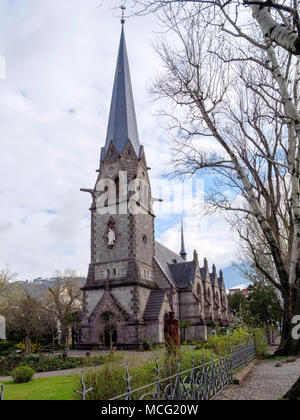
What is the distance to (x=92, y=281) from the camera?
102 ft

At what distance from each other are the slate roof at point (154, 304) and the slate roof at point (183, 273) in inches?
292

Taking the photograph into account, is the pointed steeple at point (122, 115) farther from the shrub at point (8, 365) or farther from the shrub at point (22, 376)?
the shrub at point (22, 376)

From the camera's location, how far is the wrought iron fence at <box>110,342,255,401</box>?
6.02m

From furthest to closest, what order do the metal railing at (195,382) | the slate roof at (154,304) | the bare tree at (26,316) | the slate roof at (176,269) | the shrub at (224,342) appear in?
the slate roof at (176,269), the slate roof at (154,304), the bare tree at (26,316), the shrub at (224,342), the metal railing at (195,382)

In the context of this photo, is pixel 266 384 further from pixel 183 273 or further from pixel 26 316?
pixel 183 273

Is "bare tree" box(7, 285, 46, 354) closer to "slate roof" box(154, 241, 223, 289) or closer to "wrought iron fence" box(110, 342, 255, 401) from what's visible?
"slate roof" box(154, 241, 223, 289)

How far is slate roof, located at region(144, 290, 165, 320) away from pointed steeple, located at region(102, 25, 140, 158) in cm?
1334

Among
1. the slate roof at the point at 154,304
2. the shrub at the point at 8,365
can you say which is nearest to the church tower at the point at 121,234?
the slate roof at the point at 154,304

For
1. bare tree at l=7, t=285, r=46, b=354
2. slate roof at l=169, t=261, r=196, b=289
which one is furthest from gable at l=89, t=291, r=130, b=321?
slate roof at l=169, t=261, r=196, b=289

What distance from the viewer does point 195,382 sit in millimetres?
7605

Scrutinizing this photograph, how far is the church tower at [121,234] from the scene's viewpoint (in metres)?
28.6

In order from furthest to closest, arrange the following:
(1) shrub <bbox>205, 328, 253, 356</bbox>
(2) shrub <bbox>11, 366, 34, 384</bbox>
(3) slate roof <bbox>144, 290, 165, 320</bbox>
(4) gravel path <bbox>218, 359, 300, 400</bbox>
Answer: (3) slate roof <bbox>144, 290, 165, 320</bbox>
(2) shrub <bbox>11, 366, 34, 384</bbox>
(1) shrub <bbox>205, 328, 253, 356</bbox>
(4) gravel path <bbox>218, 359, 300, 400</bbox>

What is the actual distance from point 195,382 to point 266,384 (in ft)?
12.8
